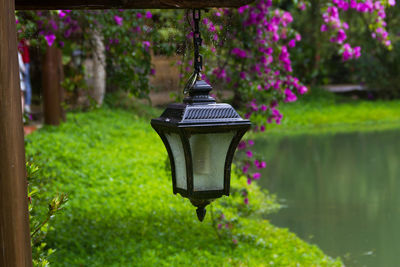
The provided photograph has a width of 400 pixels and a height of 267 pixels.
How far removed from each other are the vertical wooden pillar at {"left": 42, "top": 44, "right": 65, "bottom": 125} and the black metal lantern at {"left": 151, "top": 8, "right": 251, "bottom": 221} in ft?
26.4

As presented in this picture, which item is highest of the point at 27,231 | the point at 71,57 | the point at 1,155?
the point at 1,155

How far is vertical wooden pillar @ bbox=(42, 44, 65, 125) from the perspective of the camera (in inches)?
403

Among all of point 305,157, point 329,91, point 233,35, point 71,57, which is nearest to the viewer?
point 233,35

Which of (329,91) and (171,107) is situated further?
(329,91)

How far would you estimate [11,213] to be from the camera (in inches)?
81.0

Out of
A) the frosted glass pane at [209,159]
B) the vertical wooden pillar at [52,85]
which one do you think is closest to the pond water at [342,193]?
the vertical wooden pillar at [52,85]

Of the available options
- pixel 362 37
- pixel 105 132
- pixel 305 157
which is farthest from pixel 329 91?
pixel 105 132

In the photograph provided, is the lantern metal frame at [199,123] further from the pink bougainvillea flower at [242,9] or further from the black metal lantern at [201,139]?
the pink bougainvillea flower at [242,9]

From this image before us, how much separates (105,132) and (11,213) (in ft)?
30.3

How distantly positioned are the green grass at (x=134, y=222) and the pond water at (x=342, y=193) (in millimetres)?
428

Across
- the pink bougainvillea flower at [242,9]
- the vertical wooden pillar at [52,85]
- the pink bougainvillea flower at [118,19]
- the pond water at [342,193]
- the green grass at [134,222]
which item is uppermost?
the pink bougainvillea flower at [242,9]

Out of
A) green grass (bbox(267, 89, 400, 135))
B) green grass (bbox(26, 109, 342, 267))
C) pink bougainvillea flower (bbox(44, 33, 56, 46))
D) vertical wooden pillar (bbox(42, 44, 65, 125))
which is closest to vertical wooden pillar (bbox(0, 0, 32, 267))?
green grass (bbox(26, 109, 342, 267))

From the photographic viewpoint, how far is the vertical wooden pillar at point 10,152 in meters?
2.02

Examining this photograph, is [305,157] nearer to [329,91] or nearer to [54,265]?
[54,265]
